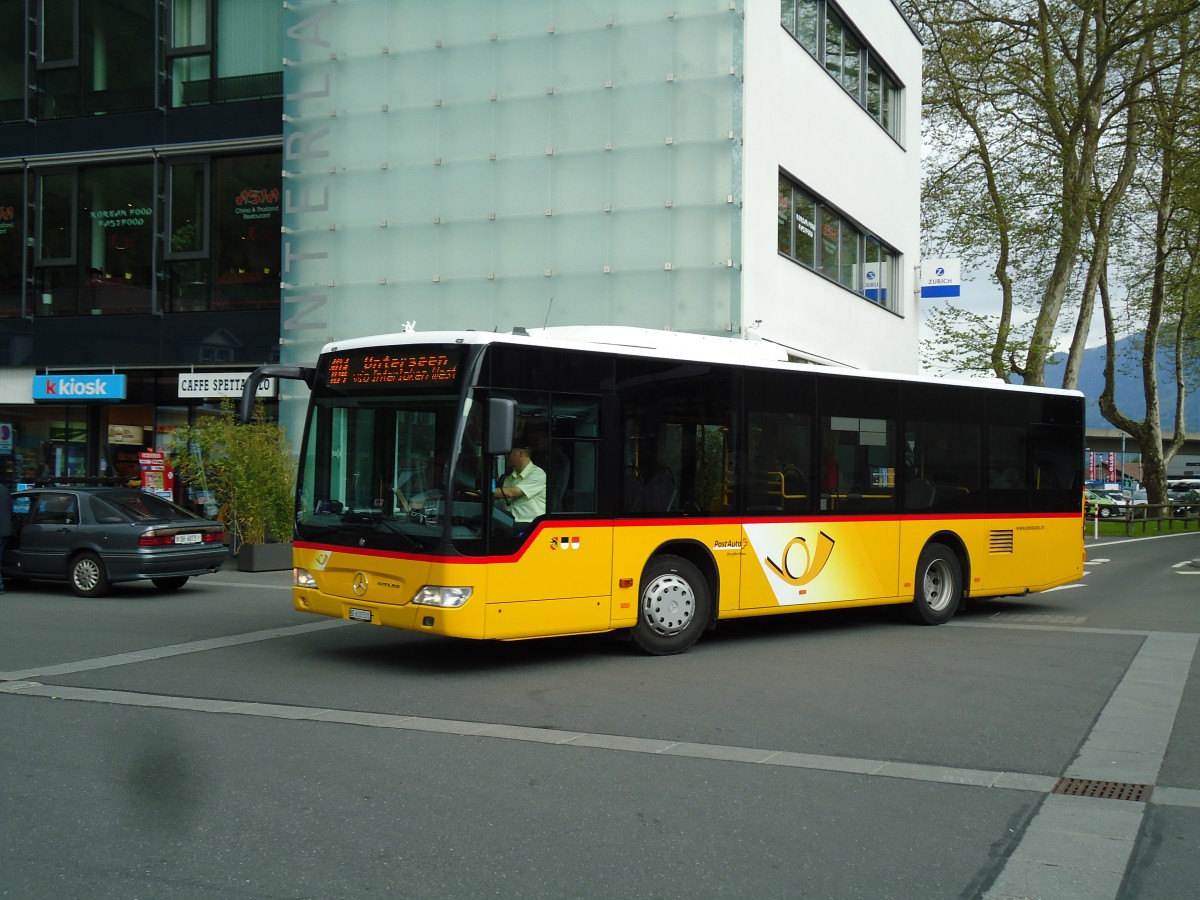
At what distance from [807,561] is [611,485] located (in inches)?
109

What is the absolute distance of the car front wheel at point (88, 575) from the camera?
16297 millimetres

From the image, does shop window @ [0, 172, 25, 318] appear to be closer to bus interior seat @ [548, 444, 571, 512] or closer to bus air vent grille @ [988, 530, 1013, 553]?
bus interior seat @ [548, 444, 571, 512]

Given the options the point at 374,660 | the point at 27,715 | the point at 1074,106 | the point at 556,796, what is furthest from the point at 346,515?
the point at 1074,106

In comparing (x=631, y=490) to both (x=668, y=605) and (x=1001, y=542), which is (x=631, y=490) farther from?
(x=1001, y=542)

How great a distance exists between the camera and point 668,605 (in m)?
11.2

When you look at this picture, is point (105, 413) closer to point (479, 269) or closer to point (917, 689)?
point (479, 269)

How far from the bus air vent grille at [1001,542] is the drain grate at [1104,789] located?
802cm

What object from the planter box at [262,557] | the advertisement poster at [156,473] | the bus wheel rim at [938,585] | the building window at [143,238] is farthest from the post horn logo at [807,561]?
the advertisement poster at [156,473]

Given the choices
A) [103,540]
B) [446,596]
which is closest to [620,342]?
[446,596]

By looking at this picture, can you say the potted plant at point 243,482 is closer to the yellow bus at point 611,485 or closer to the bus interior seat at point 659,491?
the yellow bus at point 611,485

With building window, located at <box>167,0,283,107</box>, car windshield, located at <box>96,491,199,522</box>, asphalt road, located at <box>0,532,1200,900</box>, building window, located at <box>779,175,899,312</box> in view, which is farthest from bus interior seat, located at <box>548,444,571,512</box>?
building window, located at <box>167,0,283,107</box>

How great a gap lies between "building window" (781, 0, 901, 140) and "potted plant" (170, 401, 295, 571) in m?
12.2

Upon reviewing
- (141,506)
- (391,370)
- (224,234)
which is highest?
(224,234)

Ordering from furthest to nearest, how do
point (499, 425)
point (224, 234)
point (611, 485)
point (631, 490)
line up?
point (224, 234) → point (631, 490) → point (611, 485) → point (499, 425)
